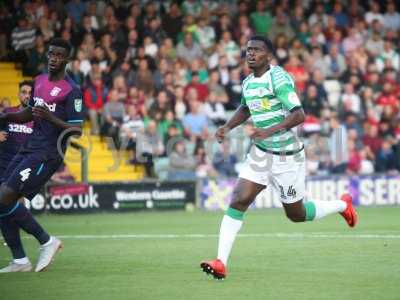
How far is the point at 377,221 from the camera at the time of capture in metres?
17.1

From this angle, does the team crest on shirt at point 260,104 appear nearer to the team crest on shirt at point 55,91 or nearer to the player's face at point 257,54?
the player's face at point 257,54

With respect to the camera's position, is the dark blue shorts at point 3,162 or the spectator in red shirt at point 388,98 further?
the spectator in red shirt at point 388,98

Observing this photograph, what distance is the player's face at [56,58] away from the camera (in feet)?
35.3

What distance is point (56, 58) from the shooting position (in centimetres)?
1080

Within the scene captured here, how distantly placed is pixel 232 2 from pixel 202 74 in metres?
3.23

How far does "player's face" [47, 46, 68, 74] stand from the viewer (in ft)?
35.3

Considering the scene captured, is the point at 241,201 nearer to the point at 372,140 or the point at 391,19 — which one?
the point at 372,140

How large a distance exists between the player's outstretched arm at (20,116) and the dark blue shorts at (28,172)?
388mm

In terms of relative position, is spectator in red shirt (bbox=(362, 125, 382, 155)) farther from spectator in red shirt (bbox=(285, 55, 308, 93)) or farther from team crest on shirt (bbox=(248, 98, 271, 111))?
team crest on shirt (bbox=(248, 98, 271, 111))

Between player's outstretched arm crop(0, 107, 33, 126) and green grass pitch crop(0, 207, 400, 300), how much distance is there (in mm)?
1730

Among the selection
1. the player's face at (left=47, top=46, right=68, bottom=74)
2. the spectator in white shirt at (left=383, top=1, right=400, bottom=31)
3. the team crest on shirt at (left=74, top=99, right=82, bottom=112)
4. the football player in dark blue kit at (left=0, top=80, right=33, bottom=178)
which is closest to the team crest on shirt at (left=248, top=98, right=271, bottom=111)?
the team crest on shirt at (left=74, top=99, right=82, bottom=112)

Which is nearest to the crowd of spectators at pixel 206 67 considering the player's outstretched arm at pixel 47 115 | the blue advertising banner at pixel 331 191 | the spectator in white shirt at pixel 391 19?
the spectator in white shirt at pixel 391 19

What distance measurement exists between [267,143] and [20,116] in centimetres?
281

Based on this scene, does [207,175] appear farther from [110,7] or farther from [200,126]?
[110,7]
